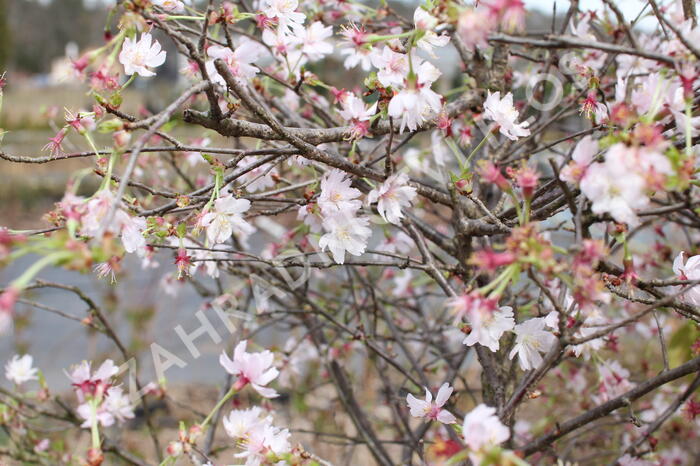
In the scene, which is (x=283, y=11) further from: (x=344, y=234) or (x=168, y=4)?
(x=344, y=234)

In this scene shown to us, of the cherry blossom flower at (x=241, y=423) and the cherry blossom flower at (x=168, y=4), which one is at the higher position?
the cherry blossom flower at (x=168, y=4)

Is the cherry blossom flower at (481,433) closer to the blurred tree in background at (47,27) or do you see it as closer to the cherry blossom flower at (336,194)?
the cherry blossom flower at (336,194)

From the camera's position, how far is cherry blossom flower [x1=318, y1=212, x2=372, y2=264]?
1.26 m

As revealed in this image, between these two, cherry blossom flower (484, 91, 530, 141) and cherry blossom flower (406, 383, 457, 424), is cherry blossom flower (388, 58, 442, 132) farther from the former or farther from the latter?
cherry blossom flower (406, 383, 457, 424)

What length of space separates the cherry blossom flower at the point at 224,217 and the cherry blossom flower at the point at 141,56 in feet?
0.95

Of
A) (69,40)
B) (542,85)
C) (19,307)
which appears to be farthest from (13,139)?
(69,40)

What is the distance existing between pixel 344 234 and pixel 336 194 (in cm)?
9

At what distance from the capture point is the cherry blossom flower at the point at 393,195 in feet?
3.93

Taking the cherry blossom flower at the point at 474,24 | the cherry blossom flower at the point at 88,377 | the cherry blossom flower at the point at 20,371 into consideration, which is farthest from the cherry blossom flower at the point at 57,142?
the cherry blossom flower at the point at 20,371

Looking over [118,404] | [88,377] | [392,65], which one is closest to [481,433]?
[392,65]

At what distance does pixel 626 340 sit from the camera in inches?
175

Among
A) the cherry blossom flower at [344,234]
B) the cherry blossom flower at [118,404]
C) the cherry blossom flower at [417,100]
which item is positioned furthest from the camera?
the cherry blossom flower at [118,404]

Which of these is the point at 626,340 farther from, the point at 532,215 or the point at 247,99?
the point at 247,99

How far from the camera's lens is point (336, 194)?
4.10 feet
